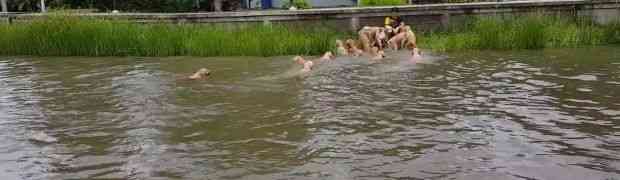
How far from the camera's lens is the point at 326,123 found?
775 cm

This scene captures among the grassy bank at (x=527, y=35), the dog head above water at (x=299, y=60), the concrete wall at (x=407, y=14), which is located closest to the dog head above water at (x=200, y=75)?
the dog head above water at (x=299, y=60)

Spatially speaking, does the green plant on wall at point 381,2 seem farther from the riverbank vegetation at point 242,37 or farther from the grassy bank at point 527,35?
the grassy bank at point 527,35

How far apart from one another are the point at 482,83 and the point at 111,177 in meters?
6.17

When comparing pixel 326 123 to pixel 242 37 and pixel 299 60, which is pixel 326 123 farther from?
pixel 242 37

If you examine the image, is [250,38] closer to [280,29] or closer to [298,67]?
[280,29]

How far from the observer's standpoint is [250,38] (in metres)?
15.7

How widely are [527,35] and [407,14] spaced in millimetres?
3433

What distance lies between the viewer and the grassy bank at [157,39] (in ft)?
50.8

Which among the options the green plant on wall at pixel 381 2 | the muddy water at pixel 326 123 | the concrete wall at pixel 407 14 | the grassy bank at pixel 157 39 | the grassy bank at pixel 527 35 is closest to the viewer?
the muddy water at pixel 326 123

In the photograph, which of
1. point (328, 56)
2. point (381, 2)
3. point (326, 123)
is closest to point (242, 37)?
point (328, 56)

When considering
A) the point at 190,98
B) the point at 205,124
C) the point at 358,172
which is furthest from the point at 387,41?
the point at 358,172

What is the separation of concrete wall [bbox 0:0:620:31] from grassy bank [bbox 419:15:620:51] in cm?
52

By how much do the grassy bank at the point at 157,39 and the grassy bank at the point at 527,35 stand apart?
2.78 m

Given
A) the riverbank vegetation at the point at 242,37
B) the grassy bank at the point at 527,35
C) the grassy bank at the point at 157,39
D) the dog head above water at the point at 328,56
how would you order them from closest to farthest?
the dog head above water at the point at 328,56 < the grassy bank at the point at 527,35 < the riverbank vegetation at the point at 242,37 < the grassy bank at the point at 157,39
